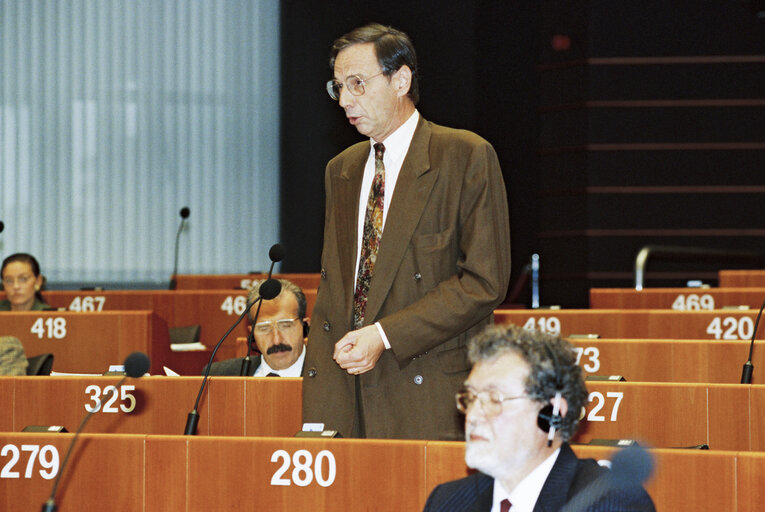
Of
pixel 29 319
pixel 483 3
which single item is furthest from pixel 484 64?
pixel 29 319

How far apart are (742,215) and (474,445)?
9.13 m

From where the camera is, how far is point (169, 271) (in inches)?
490

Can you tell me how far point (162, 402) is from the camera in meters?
3.96

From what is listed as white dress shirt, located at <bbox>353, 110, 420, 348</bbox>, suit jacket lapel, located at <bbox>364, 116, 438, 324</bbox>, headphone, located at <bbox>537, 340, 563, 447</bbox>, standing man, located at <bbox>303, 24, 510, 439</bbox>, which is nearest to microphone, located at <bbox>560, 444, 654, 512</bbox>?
headphone, located at <bbox>537, 340, 563, 447</bbox>

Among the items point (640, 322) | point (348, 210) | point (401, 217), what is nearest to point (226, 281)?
point (640, 322)

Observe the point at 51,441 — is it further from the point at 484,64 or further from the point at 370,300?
the point at 484,64

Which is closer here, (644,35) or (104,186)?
(644,35)

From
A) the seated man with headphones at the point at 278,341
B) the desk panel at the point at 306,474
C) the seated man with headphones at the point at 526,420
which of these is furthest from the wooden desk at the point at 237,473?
the seated man with headphones at the point at 278,341

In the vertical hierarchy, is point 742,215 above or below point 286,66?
below

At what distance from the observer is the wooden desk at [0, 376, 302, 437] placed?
12.8 feet

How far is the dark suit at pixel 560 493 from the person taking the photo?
1829 millimetres

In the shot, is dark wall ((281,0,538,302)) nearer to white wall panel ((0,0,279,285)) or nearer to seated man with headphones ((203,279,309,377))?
white wall panel ((0,0,279,285))

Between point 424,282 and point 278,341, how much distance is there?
6.43 ft

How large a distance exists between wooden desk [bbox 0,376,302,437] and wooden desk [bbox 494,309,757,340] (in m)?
2.03
